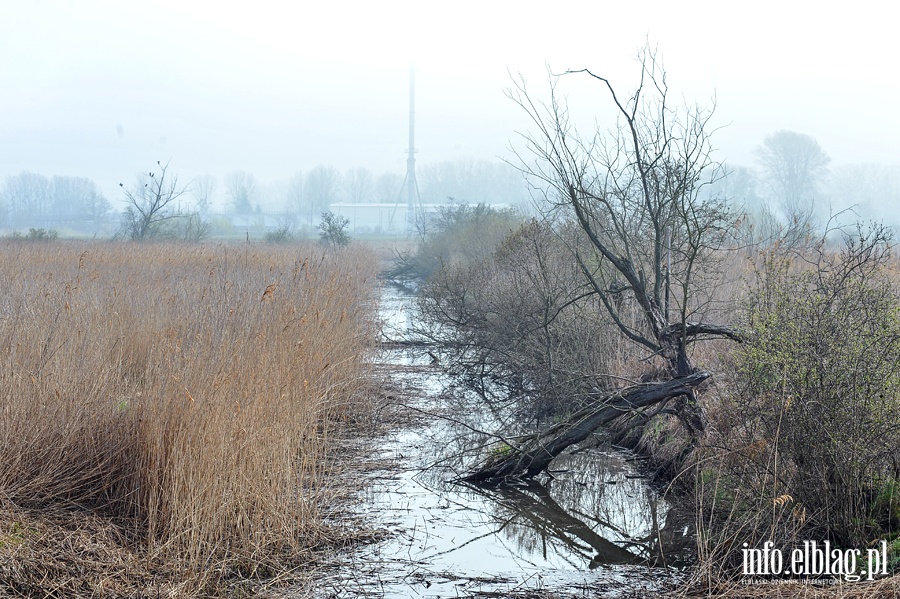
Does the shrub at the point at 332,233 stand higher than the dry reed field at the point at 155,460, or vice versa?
the shrub at the point at 332,233

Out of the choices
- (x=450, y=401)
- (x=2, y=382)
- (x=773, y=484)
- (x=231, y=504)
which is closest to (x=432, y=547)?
(x=231, y=504)

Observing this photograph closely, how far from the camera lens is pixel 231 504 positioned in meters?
5.32

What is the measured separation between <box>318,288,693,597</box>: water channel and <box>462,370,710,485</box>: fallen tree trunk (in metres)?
0.20

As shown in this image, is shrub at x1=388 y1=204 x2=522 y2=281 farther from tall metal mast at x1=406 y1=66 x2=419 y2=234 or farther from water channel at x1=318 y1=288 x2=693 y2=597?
tall metal mast at x1=406 y1=66 x2=419 y2=234

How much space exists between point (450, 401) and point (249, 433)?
6.05 m

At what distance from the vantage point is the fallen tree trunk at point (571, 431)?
7.31 m

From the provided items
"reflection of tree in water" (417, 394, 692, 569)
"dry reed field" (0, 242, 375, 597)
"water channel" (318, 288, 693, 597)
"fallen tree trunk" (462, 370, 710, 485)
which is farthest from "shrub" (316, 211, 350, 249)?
"dry reed field" (0, 242, 375, 597)

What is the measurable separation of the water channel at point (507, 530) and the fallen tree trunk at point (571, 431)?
0.20 m

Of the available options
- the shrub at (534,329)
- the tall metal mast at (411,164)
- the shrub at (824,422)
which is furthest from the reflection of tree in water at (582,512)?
the tall metal mast at (411,164)

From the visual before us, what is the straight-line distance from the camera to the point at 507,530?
6.61m

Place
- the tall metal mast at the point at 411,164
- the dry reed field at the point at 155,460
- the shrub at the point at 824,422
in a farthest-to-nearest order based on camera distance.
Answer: the tall metal mast at the point at 411,164, the shrub at the point at 824,422, the dry reed field at the point at 155,460

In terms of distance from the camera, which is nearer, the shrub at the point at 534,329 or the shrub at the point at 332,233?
the shrub at the point at 534,329

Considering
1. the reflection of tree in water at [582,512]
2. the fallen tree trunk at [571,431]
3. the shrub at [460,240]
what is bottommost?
the reflection of tree in water at [582,512]

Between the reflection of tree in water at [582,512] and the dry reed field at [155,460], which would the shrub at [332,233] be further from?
the dry reed field at [155,460]
